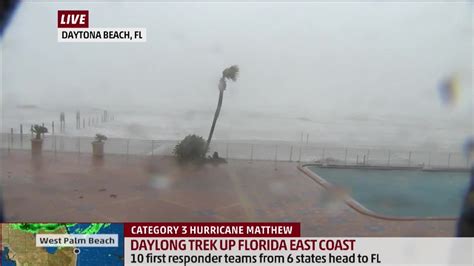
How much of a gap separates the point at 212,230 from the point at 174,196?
76.1 inches

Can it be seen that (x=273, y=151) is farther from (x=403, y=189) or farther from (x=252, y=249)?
(x=252, y=249)

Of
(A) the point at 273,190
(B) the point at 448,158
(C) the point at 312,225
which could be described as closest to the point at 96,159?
(A) the point at 273,190

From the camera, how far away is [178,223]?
4594mm

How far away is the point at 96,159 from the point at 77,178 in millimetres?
1999

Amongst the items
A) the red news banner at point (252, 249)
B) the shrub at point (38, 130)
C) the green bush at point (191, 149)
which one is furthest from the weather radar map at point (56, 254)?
the shrub at point (38, 130)

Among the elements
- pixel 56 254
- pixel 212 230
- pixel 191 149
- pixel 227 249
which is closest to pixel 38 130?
pixel 191 149

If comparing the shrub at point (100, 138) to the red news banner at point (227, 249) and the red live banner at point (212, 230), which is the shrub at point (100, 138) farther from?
the red news banner at point (227, 249)

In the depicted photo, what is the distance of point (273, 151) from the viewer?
424 inches

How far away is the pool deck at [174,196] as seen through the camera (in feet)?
15.8

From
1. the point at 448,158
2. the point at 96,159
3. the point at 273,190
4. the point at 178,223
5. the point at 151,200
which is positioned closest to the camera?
the point at 178,223

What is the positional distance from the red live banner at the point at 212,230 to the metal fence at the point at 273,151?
5.28 metres

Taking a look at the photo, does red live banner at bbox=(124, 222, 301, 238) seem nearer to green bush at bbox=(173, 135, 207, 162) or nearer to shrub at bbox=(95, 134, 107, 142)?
green bush at bbox=(173, 135, 207, 162)

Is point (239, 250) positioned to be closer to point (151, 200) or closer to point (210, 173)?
point (151, 200)

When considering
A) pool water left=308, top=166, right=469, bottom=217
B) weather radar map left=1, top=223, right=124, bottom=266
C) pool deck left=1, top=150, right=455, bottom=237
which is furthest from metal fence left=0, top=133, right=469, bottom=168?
weather radar map left=1, top=223, right=124, bottom=266
